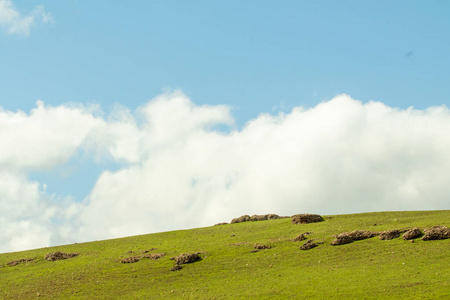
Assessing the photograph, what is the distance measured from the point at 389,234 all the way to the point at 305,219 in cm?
1740

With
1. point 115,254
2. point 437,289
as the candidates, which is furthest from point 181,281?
point 437,289

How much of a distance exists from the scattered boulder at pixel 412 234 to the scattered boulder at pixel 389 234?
123 centimetres

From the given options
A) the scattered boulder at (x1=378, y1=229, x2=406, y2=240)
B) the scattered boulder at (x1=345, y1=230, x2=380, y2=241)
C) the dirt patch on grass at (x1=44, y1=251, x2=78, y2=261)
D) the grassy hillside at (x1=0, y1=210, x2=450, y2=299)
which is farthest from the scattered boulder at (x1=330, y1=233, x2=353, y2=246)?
the dirt patch on grass at (x1=44, y1=251, x2=78, y2=261)

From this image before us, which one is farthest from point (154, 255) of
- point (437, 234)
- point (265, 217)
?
point (437, 234)

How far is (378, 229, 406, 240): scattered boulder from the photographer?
2052 inches

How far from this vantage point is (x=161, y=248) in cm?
6253

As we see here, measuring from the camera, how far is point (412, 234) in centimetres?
5084

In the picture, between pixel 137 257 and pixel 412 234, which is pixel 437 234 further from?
pixel 137 257

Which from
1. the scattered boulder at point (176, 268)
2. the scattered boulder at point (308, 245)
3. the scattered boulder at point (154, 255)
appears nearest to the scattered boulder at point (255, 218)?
the scattered boulder at point (154, 255)

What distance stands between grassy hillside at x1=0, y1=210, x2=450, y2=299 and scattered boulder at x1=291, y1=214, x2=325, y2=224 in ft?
4.64

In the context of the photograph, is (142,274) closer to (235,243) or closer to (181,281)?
(181,281)

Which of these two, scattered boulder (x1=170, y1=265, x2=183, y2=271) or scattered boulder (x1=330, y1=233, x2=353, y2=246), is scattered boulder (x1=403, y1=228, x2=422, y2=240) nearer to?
scattered boulder (x1=330, y1=233, x2=353, y2=246)

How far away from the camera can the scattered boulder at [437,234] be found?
49312mm

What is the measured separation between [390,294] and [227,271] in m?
18.2
